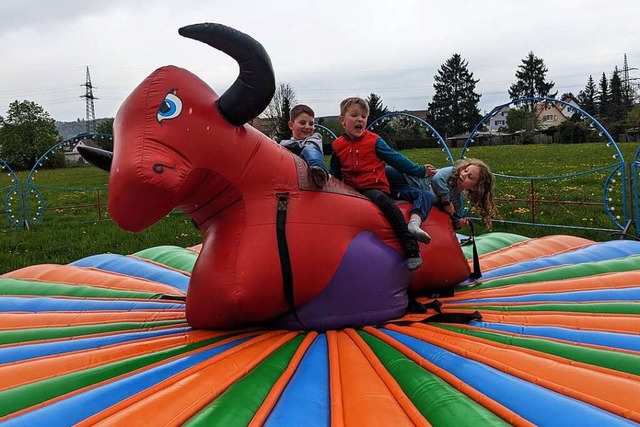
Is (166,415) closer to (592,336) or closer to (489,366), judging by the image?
(489,366)

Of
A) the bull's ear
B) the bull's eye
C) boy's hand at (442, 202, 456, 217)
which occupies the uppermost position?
A: the bull's eye

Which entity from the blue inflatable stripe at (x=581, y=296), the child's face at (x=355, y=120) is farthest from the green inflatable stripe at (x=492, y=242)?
the child's face at (x=355, y=120)

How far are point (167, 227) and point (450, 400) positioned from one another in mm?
7388

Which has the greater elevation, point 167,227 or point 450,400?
point 167,227

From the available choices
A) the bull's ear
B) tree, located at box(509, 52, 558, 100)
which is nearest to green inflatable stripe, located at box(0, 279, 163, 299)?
the bull's ear

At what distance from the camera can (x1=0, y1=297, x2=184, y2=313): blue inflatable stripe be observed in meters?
3.24

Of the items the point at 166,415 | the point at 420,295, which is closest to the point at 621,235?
the point at 420,295

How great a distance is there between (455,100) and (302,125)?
48.1m

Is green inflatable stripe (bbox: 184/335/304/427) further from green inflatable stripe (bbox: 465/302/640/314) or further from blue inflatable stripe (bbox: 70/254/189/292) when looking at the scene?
blue inflatable stripe (bbox: 70/254/189/292)

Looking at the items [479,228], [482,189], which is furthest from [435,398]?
[479,228]

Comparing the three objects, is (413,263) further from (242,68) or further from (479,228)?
(479,228)

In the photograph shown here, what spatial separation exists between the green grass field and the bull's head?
4817 millimetres

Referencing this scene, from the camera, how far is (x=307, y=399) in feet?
6.26

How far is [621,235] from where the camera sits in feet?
20.6
